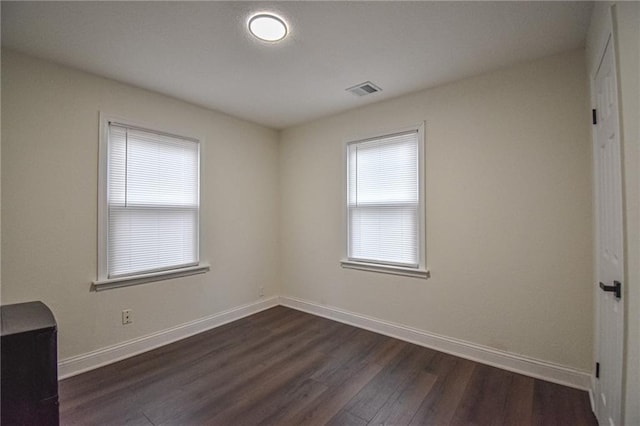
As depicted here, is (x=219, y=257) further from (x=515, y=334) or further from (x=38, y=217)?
(x=515, y=334)

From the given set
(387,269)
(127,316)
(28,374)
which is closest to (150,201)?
(127,316)

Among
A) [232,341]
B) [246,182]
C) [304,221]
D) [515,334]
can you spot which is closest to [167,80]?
[246,182]

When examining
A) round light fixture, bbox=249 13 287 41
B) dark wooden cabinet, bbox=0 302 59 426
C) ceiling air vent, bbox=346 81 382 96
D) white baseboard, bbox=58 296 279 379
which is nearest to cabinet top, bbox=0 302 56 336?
dark wooden cabinet, bbox=0 302 59 426

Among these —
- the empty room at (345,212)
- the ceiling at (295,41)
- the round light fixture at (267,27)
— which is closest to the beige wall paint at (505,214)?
the empty room at (345,212)

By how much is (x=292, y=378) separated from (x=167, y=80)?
285cm

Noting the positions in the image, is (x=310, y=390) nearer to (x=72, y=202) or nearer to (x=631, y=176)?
(x=631, y=176)

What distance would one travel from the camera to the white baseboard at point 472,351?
83.8 inches

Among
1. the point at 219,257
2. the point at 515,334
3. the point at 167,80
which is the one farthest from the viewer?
the point at 219,257

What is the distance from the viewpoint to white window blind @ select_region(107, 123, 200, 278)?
102 inches

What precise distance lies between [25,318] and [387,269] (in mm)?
2881

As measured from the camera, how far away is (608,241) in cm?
156

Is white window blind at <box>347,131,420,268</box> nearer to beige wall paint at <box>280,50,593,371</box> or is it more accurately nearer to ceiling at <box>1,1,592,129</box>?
beige wall paint at <box>280,50,593,371</box>

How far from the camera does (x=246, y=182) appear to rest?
12.3 feet

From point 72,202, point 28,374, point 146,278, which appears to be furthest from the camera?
point 146,278
